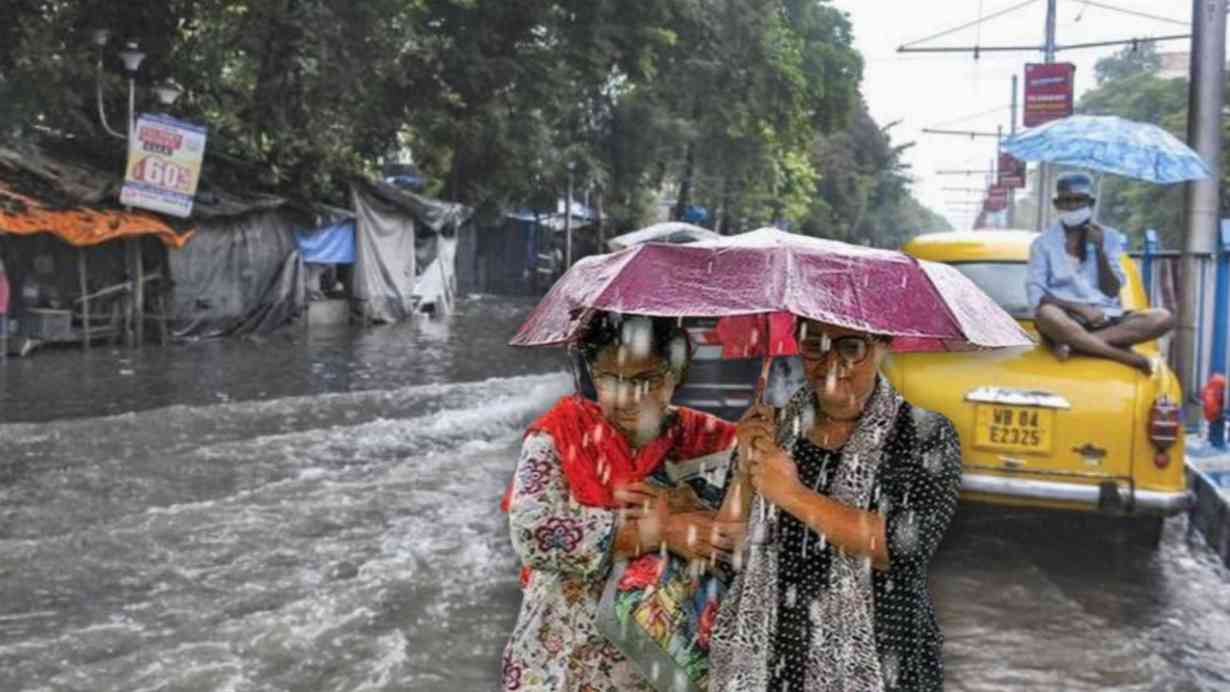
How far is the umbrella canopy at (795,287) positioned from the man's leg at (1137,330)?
507cm

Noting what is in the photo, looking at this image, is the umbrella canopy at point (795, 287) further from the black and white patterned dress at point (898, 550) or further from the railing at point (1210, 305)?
the railing at point (1210, 305)

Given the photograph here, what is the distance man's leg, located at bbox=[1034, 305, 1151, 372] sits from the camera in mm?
6809

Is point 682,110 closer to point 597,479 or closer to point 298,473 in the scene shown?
point 298,473

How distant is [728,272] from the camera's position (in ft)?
7.50

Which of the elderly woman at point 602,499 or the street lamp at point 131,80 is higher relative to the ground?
the street lamp at point 131,80

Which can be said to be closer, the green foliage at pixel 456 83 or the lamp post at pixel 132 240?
the lamp post at pixel 132 240

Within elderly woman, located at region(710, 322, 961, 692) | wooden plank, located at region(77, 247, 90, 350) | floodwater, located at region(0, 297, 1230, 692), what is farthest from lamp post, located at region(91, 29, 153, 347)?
Answer: elderly woman, located at region(710, 322, 961, 692)

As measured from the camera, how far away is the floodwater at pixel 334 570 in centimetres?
547

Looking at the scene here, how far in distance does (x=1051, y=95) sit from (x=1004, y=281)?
Result: 16.2 meters

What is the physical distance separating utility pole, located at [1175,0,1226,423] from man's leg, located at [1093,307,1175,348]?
12.8ft

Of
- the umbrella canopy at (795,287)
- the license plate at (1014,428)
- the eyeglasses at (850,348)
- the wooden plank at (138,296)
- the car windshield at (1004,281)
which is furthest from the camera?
the wooden plank at (138,296)

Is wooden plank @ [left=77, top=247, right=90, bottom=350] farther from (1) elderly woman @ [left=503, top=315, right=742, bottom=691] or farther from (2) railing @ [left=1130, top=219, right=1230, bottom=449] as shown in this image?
(1) elderly woman @ [left=503, top=315, right=742, bottom=691]

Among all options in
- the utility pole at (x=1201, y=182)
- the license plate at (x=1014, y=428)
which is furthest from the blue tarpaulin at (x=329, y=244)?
the license plate at (x=1014, y=428)

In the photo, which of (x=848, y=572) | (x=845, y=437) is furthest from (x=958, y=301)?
(x=848, y=572)
